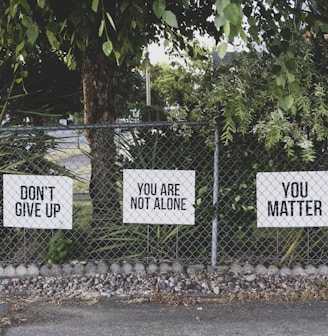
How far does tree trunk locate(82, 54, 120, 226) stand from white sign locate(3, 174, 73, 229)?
0.36 m

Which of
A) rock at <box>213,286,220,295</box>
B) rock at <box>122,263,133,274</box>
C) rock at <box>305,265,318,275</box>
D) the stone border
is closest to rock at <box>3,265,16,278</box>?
the stone border

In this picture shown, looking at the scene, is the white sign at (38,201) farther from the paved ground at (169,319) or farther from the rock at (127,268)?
the paved ground at (169,319)

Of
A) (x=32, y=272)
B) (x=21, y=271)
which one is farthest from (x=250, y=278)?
(x=21, y=271)

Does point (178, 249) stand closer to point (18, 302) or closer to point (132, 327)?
point (132, 327)

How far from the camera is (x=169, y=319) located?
12.1 feet

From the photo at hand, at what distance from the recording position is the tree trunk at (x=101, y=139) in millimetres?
4703

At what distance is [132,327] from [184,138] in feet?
5.88

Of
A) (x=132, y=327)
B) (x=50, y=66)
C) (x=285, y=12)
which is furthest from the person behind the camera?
(x=50, y=66)

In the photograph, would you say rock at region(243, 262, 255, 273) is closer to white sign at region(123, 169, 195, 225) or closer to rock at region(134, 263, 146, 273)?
white sign at region(123, 169, 195, 225)

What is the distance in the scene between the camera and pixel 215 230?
173 inches

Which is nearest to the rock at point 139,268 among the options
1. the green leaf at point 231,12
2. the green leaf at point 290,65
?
the green leaf at point 290,65

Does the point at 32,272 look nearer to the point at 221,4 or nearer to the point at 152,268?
the point at 152,268

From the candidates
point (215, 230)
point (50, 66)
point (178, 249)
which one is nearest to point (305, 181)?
point (215, 230)

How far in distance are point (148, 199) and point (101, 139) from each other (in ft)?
2.83
